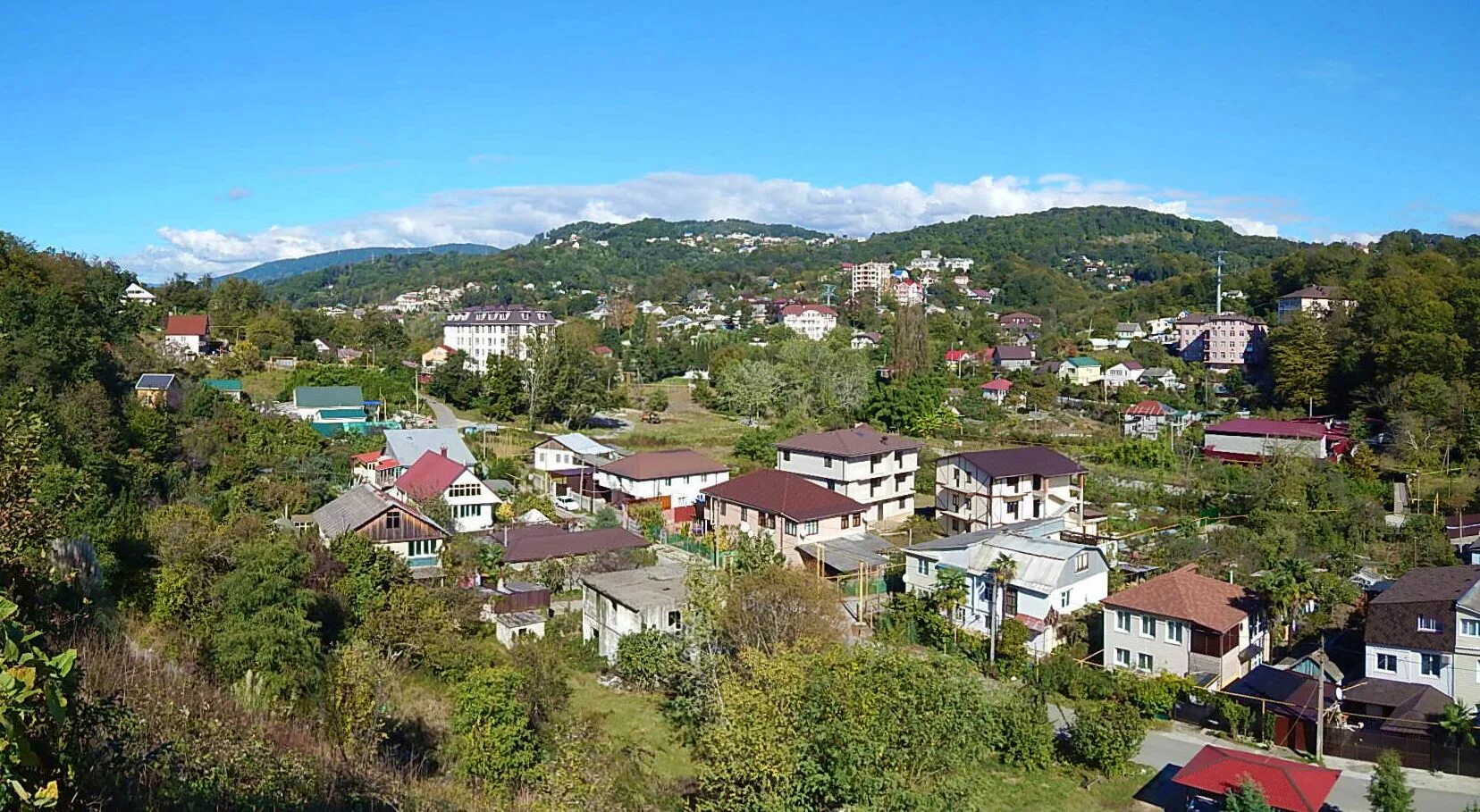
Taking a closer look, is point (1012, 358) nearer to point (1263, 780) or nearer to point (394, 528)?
point (394, 528)

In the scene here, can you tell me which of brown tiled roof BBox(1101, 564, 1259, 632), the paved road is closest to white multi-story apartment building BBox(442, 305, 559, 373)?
brown tiled roof BBox(1101, 564, 1259, 632)

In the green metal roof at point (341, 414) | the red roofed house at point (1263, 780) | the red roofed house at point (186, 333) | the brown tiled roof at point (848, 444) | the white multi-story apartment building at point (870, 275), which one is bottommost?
the red roofed house at point (1263, 780)

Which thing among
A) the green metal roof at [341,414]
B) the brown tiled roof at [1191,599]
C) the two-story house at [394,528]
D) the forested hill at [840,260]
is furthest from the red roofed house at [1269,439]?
the forested hill at [840,260]

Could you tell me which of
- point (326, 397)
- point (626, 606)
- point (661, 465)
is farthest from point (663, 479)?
point (326, 397)

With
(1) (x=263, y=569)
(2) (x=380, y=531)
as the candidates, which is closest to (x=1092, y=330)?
(2) (x=380, y=531)

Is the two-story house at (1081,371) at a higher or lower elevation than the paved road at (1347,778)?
higher

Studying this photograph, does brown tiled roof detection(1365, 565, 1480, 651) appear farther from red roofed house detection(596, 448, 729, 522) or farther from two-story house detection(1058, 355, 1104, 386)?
two-story house detection(1058, 355, 1104, 386)

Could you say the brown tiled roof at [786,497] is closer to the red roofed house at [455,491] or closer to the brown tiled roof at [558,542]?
the brown tiled roof at [558,542]
